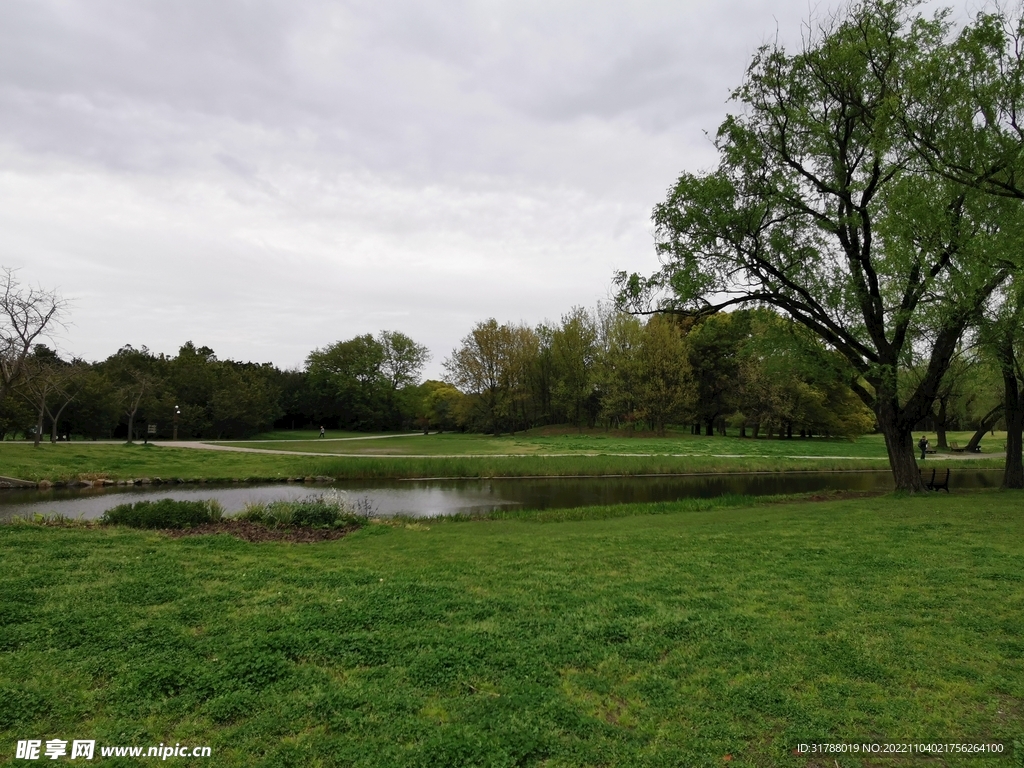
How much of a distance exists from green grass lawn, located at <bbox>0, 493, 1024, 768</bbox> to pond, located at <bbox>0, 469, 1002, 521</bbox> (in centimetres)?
1114

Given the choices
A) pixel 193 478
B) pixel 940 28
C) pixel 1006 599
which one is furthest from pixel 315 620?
pixel 193 478

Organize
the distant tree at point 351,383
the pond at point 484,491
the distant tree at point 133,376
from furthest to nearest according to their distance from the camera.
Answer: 1. the distant tree at point 351,383
2. the distant tree at point 133,376
3. the pond at point 484,491

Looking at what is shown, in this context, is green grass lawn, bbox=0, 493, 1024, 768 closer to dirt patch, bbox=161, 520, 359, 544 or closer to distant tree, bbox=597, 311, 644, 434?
dirt patch, bbox=161, 520, 359, 544

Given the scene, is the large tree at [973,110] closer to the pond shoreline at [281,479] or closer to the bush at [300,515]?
the bush at [300,515]

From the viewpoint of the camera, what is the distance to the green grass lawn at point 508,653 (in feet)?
11.5

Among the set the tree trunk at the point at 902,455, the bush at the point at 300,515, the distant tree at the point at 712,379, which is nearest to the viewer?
the bush at the point at 300,515

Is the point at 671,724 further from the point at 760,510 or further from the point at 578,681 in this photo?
the point at 760,510

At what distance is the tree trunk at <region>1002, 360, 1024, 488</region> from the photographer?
17188 mm

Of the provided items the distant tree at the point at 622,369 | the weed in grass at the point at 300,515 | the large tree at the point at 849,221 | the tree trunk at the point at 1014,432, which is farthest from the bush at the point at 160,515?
the distant tree at the point at 622,369

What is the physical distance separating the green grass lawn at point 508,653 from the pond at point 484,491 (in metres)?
11.1

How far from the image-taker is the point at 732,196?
1577 cm

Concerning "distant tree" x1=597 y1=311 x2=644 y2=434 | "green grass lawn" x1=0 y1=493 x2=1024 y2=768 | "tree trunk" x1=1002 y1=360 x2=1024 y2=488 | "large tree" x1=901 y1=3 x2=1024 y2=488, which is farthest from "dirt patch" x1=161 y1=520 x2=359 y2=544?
"distant tree" x1=597 y1=311 x2=644 y2=434

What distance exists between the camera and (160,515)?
11.3 m

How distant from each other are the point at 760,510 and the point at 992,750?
41.9 feet
